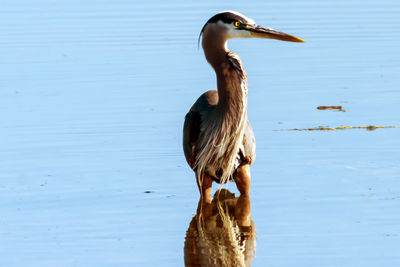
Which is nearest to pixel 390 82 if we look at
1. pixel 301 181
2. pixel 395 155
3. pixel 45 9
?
pixel 395 155

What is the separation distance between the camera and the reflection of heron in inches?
227

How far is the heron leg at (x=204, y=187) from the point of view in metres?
7.03

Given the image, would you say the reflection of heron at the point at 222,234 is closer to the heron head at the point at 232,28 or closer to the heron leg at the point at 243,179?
the heron leg at the point at 243,179

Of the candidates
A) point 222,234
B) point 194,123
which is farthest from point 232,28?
point 222,234

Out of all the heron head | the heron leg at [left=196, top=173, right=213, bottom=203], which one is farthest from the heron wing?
the heron head

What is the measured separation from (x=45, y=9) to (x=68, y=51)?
12.0 ft

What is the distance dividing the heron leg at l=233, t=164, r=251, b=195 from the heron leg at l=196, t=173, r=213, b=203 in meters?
0.22

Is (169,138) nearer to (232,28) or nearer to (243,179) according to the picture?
(243,179)

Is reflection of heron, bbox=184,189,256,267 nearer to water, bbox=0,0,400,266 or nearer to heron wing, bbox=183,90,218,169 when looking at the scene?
water, bbox=0,0,400,266

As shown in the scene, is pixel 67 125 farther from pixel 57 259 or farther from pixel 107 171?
pixel 57 259

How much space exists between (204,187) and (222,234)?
77cm

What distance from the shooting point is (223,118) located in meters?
6.81

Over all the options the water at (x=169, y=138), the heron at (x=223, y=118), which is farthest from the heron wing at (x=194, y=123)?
the water at (x=169, y=138)

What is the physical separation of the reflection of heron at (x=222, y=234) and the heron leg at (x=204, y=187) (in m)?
0.04
